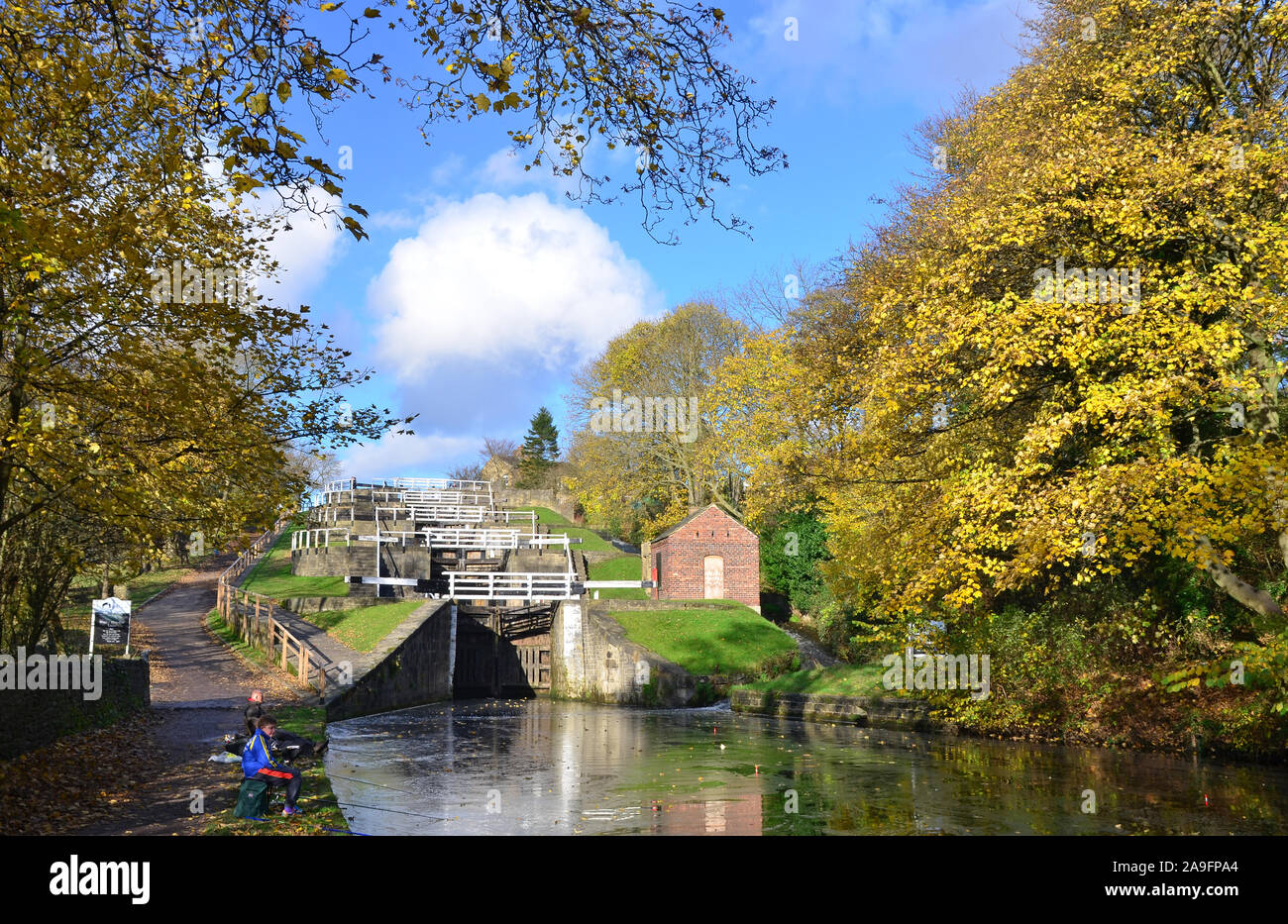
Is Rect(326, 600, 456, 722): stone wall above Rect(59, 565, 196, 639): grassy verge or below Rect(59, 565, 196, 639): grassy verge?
below

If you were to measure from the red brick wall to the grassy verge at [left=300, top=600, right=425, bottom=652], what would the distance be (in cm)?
1003

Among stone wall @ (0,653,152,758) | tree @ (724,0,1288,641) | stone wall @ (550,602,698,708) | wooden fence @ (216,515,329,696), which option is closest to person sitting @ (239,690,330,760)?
stone wall @ (0,653,152,758)

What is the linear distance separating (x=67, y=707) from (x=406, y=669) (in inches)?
506

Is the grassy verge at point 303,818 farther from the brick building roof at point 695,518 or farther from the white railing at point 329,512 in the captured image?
the white railing at point 329,512

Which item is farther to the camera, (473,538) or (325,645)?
(473,538)

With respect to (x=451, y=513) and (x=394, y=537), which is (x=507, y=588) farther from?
(x=451, y=513)

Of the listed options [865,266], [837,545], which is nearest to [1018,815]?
[865,266]

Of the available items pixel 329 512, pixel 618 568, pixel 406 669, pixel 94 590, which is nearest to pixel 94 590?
pixel 94 590

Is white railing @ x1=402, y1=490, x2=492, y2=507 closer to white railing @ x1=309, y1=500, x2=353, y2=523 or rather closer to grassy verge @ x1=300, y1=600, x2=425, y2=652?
white railing @ x1=309, y1=500, x2=353, y2=523

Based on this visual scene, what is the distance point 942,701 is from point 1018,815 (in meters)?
8.53

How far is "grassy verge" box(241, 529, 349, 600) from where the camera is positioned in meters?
39.8

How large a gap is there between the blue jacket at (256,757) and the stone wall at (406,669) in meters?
10.3

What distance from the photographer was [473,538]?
50.6 m

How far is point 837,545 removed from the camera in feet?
104
